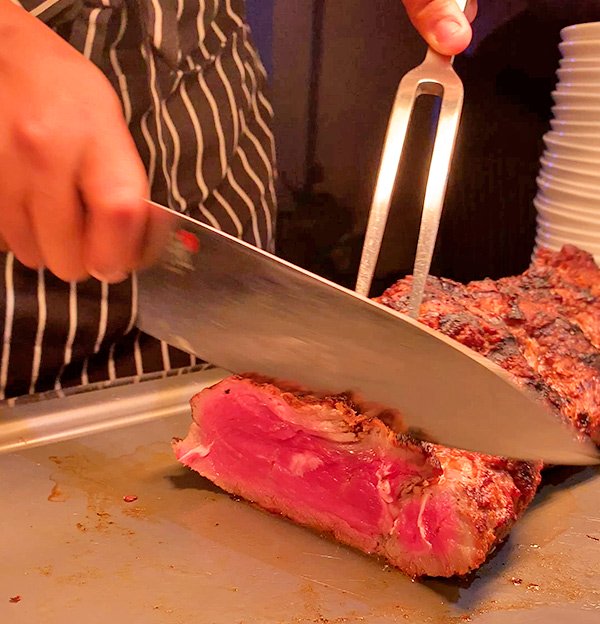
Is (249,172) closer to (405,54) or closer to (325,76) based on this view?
(325,76)

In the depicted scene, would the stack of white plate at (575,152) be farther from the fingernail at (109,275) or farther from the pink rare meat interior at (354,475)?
the fingernail at (109,275)

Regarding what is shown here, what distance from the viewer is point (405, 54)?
283 cm

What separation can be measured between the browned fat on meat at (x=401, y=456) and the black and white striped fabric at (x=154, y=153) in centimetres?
60

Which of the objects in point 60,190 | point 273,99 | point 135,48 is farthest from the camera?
point 273,99

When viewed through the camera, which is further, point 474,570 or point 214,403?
point 214,403

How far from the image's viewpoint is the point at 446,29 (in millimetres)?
1553

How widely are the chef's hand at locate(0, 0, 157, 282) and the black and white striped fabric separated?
0.71 meters

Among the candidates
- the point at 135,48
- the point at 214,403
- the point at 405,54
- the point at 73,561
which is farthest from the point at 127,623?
the point at 405,54

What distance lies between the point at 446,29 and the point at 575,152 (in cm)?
95

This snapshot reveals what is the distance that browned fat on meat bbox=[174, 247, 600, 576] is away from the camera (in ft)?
4.10

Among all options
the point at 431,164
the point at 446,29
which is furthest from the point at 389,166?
the point at 446,29

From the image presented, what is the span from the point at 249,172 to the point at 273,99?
581 millimetres

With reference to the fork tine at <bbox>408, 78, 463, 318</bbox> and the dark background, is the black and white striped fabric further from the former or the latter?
the fork tine at <bbox>408, 78, 463, 318</bbox>

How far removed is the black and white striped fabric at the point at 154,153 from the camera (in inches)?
74.0
